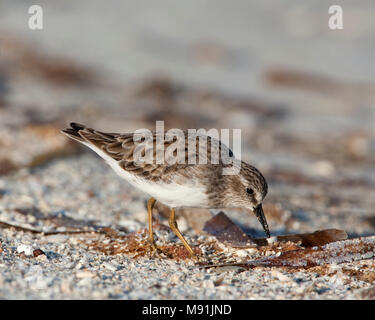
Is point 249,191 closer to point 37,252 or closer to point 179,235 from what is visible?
point 179,235

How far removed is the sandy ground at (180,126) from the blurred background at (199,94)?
0.11 ft

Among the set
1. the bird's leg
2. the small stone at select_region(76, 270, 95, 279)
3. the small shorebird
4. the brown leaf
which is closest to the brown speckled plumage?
the small shorebird

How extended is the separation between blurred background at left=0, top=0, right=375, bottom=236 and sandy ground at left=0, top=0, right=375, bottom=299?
0.11 feet

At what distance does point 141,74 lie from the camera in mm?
13633

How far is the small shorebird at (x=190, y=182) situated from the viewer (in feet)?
16.3

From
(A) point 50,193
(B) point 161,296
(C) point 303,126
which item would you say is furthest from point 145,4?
(B) point 161,296

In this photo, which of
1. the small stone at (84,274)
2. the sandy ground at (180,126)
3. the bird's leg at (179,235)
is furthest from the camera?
the bird's leg at (179,235)

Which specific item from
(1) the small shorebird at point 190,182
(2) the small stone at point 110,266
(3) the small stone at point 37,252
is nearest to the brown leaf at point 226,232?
(1) the small shorebird at point 190,182

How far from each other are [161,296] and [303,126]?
817 centimetres

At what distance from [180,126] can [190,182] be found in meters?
5.64

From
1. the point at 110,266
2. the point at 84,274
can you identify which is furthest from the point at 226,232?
the point at 84,274

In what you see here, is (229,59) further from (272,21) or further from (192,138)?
(192,138)

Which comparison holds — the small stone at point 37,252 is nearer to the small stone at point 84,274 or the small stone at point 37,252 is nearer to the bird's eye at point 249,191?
the small stone at point 84,274

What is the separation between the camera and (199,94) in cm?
1281
